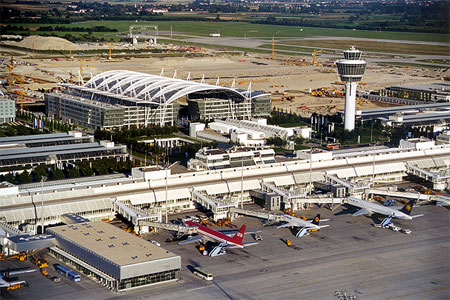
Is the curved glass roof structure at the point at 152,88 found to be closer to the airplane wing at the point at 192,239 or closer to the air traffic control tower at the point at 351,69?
the air traffic control tower at the point at 351,69

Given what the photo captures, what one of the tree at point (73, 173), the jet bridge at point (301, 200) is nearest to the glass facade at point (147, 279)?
the jet bridge at point (301, 200)

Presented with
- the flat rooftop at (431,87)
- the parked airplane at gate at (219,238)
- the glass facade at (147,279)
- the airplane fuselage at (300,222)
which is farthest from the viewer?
the flat rooftop at (431,87)

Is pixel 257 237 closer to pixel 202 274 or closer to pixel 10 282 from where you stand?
pixel 202 274

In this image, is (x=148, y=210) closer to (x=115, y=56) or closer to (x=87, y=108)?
(x=87, y=108)

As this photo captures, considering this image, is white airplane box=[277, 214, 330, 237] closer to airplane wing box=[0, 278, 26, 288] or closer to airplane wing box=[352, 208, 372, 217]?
airplane wing box=[352, 208, 372, 217]

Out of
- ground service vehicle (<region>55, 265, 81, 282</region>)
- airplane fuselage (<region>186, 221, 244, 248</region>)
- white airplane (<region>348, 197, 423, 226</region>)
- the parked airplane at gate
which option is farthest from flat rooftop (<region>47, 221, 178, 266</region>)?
white airplane (<region>348, 197, 423, 226</region>)

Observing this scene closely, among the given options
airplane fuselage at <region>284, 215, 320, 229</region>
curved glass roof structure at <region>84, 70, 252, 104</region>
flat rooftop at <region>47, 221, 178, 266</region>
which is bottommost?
airplane fuselage at <region>284, 215, 320, 229</region>

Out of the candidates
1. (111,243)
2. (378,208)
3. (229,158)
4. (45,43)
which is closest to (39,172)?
(229,158)
